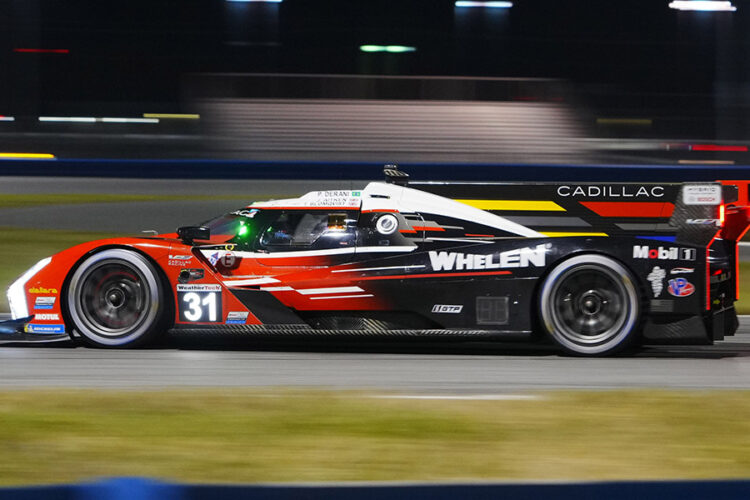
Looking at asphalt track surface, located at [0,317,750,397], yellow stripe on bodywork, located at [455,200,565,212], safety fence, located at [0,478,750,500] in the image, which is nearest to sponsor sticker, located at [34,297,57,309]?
asphalt track surface, located at [0,317,750,397]

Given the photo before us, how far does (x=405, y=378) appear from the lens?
20.3ft

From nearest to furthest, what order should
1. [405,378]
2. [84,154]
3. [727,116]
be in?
[405,378], [727,116], [84,154]

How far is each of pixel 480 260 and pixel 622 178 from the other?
1679cm

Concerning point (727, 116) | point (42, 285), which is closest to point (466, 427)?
point (42, 285)

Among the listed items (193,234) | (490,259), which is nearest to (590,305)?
(490,259)

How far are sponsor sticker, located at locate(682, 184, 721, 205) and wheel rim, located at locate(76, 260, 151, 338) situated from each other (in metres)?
3.85

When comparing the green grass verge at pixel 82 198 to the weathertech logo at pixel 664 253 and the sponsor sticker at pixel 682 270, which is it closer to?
the weathertech logo at pixel 664 253

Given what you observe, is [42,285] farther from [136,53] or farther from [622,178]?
[136,53]

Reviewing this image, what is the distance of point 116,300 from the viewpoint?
22.9ft

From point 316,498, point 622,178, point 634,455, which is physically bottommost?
point 634,455

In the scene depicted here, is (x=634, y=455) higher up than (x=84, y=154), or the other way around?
(x=84, y=154)

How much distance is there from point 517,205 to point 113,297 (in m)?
2.95

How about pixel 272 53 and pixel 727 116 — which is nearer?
pixel 727 116

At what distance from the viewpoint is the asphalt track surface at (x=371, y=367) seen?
601 cm
